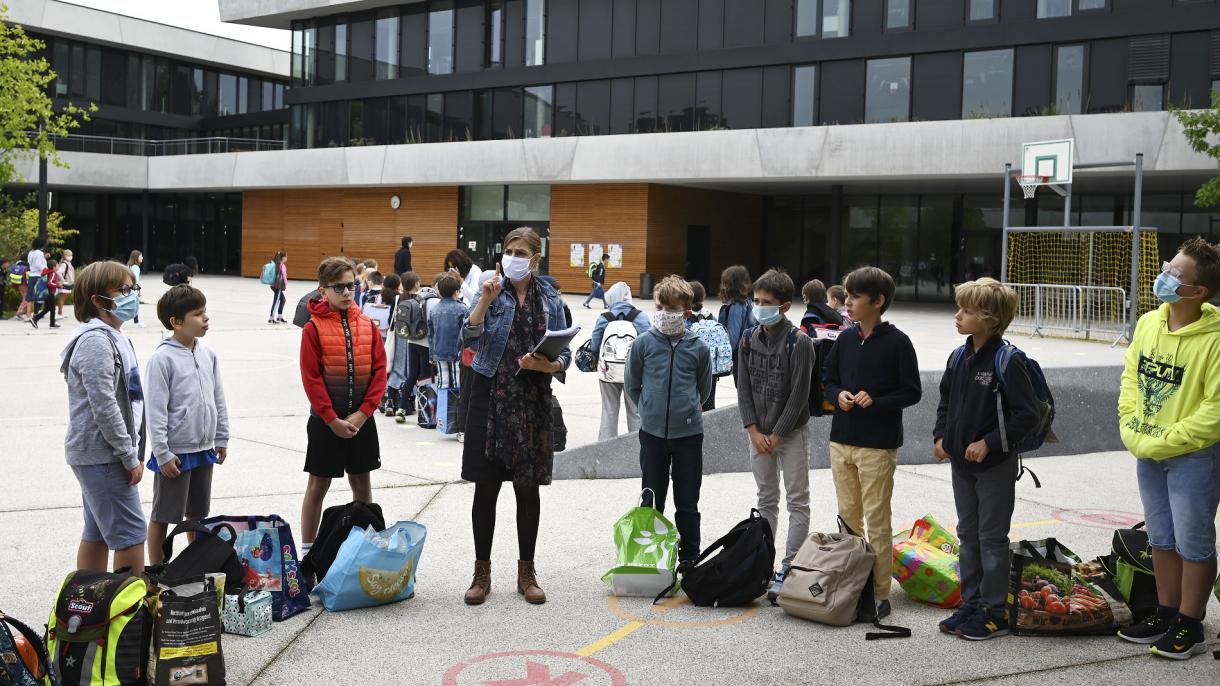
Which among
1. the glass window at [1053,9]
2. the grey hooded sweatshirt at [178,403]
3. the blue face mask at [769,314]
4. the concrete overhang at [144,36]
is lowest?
the grey hooded sweatshirt at [178,403]

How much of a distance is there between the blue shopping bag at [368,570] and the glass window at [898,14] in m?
31.2

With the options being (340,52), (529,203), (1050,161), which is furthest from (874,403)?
(340,52)

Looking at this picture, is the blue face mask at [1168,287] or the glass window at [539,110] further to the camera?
the glass window at [539,110]

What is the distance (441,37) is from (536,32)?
4.65 metres

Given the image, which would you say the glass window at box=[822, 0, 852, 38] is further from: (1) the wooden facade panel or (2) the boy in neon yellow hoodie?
(2) the boy in neon yellow hoodie

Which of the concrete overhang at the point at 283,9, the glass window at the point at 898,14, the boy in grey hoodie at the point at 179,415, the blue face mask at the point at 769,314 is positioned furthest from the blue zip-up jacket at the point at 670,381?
the concrete overhang at the point at 283,9

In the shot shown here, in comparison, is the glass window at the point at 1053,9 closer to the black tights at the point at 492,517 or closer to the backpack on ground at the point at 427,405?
the backpack on ground at the point at 427,405

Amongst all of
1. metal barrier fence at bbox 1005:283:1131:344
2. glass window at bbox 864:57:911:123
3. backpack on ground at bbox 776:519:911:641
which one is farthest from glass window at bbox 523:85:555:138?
backpack on ground at bbox 776:519:911:641

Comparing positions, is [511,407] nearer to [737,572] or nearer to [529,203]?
[737,572]

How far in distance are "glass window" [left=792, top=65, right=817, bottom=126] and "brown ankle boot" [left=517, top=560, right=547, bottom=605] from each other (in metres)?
30.7

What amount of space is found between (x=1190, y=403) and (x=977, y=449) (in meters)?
0.97

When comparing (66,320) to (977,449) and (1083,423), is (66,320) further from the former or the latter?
(977,449)

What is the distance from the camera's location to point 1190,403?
16.4 feet

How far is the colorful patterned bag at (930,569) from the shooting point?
586 centimetres
